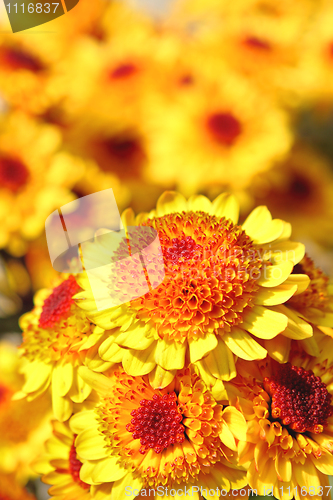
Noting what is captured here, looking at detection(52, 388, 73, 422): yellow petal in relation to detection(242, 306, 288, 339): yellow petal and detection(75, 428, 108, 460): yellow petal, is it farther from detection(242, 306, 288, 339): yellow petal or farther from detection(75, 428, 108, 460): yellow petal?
detection(242, 306, 288, 339): yellow petal

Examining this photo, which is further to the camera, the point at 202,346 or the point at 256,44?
the point at 256,44

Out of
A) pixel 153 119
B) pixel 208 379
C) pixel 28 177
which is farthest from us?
pixel 153 119

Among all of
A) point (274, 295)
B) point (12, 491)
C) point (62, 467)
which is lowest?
point (12, 491)

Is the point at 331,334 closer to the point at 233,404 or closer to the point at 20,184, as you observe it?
the point at 233,404

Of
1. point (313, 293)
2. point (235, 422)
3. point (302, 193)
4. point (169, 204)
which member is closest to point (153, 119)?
point (302, 193)

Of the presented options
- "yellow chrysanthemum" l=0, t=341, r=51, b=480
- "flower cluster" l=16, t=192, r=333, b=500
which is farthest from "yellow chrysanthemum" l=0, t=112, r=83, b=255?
"flower cluster" l=16, t=192, r=333, b=500

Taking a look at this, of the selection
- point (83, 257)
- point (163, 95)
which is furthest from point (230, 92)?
point (83, 257)

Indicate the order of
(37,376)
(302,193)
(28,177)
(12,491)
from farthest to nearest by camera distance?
(302,193) → (28,177) → (12,491) → (37,376)

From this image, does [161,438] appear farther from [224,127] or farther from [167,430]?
[224,127]
